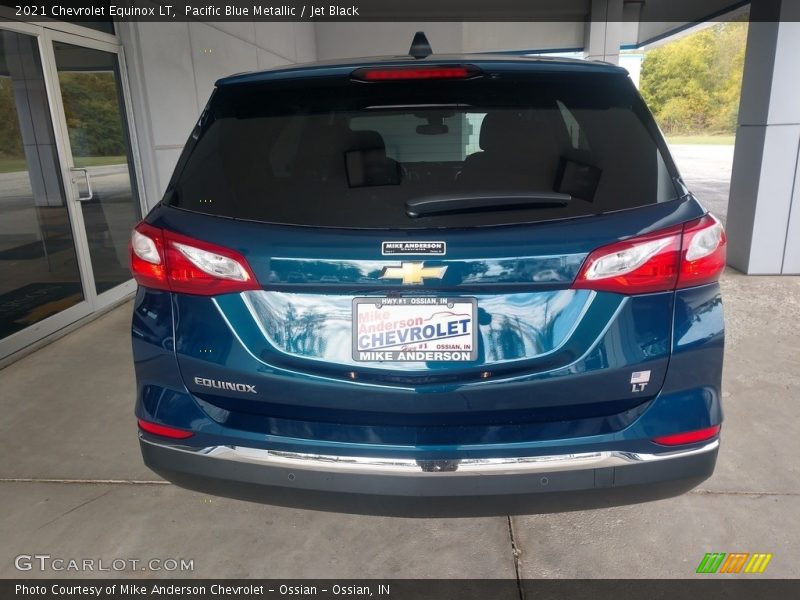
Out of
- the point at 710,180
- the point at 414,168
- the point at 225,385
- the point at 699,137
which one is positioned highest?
the point at 414,168

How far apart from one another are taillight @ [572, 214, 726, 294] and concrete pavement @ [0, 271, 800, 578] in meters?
1.20

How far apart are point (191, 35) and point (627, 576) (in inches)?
274

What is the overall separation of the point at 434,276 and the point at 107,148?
220 inches

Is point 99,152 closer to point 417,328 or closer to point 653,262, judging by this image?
point 417,328

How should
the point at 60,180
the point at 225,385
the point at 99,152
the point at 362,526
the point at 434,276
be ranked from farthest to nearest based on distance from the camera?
the point at 99,152, the point at 60,180, the point at 362,526, the point at 225,385, the point at 434,276

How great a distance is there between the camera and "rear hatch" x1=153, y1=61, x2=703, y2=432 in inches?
62.6

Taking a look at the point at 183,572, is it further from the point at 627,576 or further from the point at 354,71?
the point at 354,71

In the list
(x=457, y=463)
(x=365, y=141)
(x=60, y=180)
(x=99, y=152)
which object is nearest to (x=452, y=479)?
(x=457, y=463)

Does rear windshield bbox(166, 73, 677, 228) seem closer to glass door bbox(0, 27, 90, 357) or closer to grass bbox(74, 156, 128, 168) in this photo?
glass door bbox(0, 27, 90, 357)

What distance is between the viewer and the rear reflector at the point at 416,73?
1.79 meters

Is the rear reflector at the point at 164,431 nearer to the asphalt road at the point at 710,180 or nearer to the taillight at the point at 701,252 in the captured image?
the taillight at the point at 701,252

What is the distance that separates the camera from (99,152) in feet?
19.5

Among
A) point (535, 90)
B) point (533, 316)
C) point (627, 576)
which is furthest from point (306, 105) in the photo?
point (627, 576)

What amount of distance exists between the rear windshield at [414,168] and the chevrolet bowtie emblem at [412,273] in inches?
4.9
